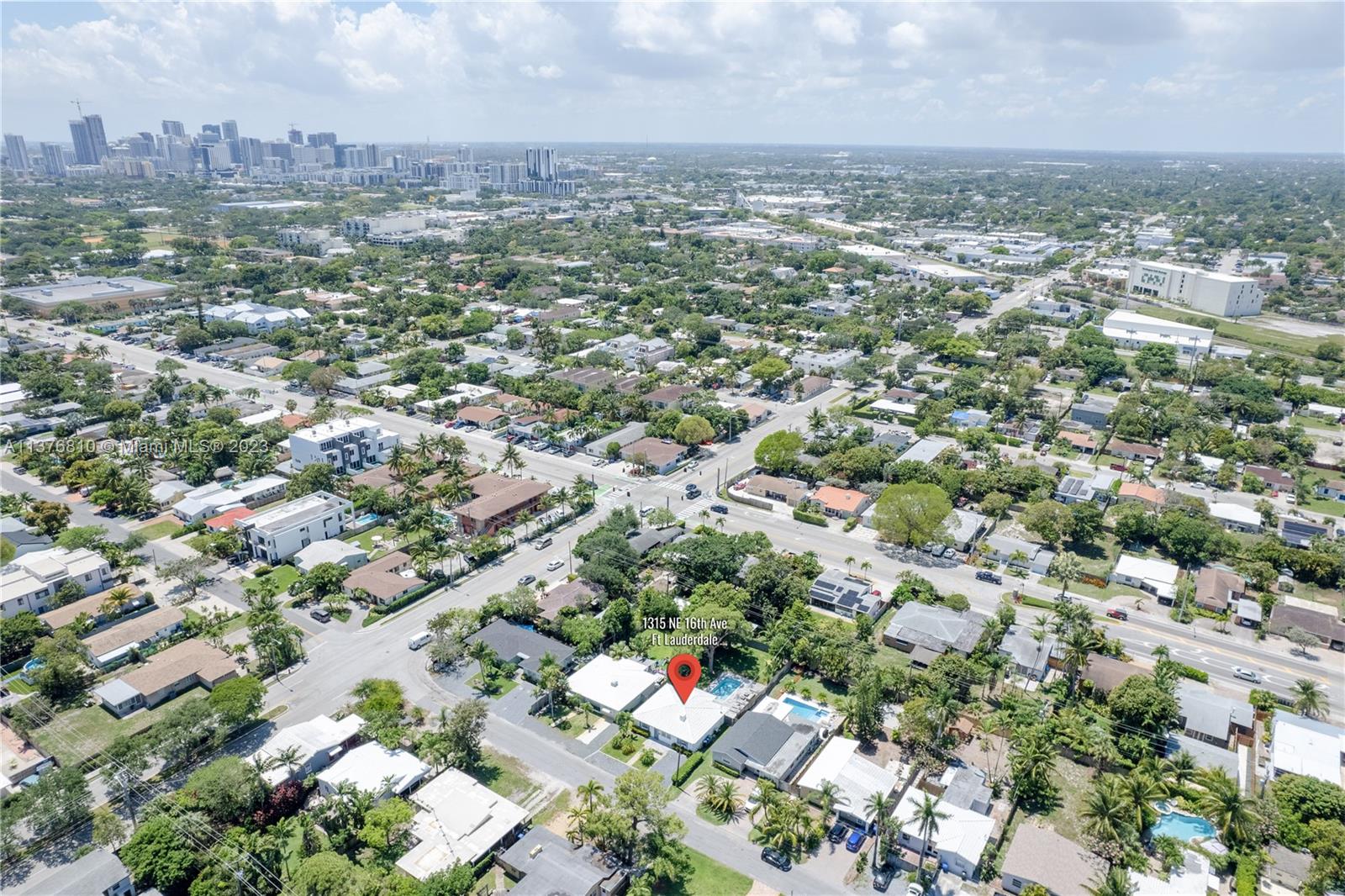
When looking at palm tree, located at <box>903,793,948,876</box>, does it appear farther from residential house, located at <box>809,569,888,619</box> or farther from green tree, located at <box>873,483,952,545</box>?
green tree, located at <box>873,483,952,545</box>

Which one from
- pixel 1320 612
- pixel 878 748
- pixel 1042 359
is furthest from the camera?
pixel 1042 359

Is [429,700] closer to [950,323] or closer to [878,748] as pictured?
[878,748]

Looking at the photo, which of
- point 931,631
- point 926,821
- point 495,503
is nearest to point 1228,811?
point 926,821

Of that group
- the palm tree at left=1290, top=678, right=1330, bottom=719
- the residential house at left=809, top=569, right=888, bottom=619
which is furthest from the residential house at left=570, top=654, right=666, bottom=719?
the palm tree at left=1290, top=678, right=1330, bottom=719

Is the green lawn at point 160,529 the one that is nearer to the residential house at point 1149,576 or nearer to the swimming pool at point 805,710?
the swimming pool at point 805,710

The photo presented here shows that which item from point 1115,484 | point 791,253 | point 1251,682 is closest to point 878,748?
point 1251,682

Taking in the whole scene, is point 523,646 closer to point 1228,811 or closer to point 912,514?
point 912,514
